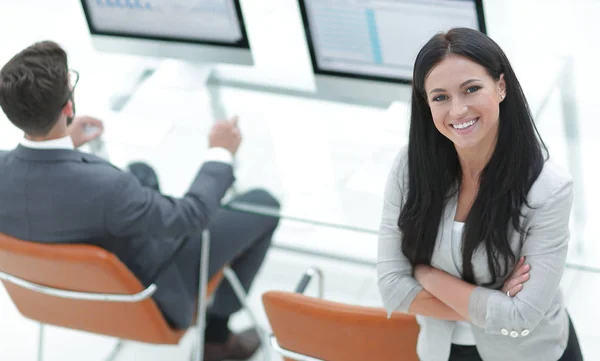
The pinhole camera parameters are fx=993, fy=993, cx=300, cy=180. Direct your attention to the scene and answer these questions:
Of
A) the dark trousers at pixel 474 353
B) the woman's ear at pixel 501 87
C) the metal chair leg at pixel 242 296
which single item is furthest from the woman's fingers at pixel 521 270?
the metal chair leg at pixel 242 296

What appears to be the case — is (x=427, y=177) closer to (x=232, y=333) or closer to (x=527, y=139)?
(x=527, y=139)

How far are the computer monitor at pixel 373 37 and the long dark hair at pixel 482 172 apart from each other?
75cm

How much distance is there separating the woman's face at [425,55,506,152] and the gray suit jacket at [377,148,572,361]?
0.59 feet

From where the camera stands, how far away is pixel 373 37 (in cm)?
311

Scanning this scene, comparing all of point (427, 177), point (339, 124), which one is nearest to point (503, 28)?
point (339, 124)

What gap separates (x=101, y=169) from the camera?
2.74 meters

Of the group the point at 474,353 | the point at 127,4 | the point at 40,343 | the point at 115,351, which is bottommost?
the point at 115,351

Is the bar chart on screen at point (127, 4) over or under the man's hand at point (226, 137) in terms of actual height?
over

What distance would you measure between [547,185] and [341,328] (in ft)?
1.88

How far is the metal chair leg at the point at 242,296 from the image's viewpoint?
3.26 meters

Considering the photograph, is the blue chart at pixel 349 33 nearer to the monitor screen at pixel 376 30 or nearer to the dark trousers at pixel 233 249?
the monitor screen at pixel 376 30

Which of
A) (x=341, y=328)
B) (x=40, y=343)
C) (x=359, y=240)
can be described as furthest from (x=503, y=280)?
(x=40, y=343)

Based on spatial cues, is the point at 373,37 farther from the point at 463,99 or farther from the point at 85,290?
the point at 85,290

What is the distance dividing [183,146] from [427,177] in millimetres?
1258
